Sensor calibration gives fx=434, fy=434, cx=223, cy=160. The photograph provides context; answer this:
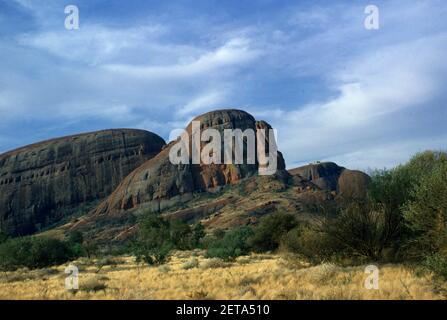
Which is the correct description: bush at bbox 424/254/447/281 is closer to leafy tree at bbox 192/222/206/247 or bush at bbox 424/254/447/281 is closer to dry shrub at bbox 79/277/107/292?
dry shrub at bbox 79/277/107/292

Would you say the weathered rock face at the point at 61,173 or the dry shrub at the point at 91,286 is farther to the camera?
the weathered rock face at the point at 61,173

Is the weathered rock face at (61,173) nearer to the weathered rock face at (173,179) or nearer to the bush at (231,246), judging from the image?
the weathered rock face at (173,179)

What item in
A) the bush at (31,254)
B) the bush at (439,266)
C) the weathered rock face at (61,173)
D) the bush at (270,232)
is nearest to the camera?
the bush at (439,266)

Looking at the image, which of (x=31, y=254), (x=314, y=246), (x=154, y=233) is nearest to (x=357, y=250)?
(x=314, y=246)

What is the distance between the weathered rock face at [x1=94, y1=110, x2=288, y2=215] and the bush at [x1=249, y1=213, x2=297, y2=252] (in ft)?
277

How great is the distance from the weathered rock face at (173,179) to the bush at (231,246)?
82886 millimetres

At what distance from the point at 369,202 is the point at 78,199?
156688 millimetres

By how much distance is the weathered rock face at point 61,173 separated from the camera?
15975 cm

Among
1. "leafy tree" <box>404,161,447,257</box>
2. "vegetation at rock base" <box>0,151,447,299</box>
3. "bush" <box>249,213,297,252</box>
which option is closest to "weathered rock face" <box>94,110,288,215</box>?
"bush" <box>249,213,297,252</box>

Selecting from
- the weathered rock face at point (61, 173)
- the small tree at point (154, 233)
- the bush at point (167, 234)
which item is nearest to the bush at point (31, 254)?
the small tree at point (154, 233)

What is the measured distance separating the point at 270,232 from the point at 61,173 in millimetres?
141846

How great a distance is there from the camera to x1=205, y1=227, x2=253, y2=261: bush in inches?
1225

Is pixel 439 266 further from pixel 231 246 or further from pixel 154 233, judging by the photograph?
pixel 154 233
